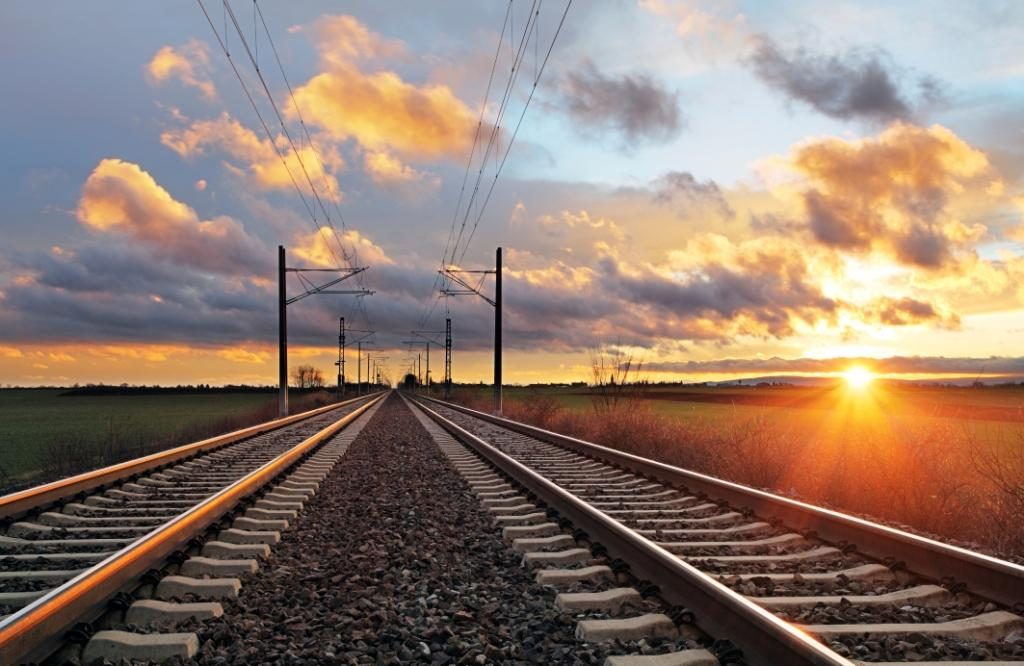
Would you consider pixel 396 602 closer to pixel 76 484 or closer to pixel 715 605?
pixel 715 605

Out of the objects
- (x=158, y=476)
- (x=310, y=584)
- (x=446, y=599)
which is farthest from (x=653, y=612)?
(x=158, y=476)

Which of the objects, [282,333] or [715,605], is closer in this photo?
[715,605]

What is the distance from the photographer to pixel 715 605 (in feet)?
12.7

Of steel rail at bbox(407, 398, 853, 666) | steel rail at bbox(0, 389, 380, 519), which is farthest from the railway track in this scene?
steel rail at bbox(0, 389, 380, 519)

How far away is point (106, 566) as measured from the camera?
4.59 meters

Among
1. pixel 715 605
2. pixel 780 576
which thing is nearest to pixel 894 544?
pixel 780 576

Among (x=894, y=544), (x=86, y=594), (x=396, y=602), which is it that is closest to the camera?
(x=86, y=594)

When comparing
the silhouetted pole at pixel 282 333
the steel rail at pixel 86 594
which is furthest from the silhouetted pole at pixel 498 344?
the steel rail at pixel 86 594

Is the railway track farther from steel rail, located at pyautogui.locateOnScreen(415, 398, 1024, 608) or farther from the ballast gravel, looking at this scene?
the ballast gravel

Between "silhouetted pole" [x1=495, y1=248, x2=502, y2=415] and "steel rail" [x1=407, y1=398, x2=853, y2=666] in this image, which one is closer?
"steel rail" [x1=407, y1=398, x2=853, y2=666]

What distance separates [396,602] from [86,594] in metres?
1.69

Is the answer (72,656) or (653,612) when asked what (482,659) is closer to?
(653,612)

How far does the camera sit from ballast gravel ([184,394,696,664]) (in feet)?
12.8

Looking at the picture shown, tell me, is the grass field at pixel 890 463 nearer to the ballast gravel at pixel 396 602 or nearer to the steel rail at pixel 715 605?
the steel rail at pixel 715 605
